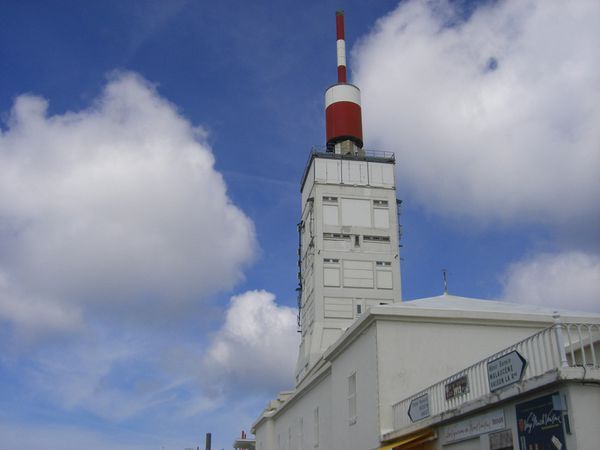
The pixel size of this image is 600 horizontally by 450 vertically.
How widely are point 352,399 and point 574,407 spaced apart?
406 inches

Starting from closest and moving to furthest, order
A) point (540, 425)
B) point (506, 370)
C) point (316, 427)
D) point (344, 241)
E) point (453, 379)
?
point (540, 425)
point (506, 370)
point (453, 379)
point (316, 427)
point (344, 241)

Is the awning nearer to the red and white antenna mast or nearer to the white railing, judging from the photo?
the white railing

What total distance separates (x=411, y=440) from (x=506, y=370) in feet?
13.8

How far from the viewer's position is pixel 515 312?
18.0m

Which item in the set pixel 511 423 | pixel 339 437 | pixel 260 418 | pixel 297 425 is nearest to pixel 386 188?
pixel 260 418

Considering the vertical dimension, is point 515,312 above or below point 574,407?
above

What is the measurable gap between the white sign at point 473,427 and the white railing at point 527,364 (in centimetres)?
35

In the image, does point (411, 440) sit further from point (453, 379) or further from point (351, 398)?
point (351, 398)

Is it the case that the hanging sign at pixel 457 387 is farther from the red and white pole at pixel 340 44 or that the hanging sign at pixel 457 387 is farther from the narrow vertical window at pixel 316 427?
the red and white pole at pixel 340 44

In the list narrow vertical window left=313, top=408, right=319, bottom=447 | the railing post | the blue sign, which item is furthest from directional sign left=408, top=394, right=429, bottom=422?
narrow vertical window left=313, top=408, right=319, bottom=447

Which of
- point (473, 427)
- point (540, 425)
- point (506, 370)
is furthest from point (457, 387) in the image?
point (540, 425)

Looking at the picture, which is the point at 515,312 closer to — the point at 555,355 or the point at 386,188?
the point at 555,355

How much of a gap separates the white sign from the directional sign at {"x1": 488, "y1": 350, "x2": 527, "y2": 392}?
0.50 metres

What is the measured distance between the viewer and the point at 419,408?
49.8ft
